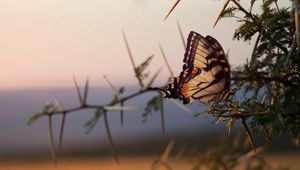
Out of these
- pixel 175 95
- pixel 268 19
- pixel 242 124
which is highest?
pixel 268 19

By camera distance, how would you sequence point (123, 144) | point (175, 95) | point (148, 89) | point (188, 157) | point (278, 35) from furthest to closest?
point (123, 144) → point (278, 35) → point (175, 95) → point (188, 157) → point (148, 89)

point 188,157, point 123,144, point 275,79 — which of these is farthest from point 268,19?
point 123,144

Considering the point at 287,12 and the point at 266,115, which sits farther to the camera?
the point at 287,12

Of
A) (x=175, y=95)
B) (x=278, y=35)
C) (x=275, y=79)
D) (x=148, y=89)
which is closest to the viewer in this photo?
(x=148, y=89)

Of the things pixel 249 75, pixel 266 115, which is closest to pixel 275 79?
pixel 249 75

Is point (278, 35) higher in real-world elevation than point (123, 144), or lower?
higher

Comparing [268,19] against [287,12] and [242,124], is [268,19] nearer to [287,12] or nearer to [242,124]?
[287,12]
